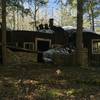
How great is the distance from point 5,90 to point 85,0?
449 inches

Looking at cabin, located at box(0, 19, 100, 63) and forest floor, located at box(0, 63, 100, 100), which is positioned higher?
cabin, located at box(0, 19, 100, 63)

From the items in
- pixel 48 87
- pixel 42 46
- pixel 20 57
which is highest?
pixel 42 46

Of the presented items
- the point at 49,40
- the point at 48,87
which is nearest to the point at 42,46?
the point at 49,40

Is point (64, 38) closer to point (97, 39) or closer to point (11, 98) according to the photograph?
point (97, 39)

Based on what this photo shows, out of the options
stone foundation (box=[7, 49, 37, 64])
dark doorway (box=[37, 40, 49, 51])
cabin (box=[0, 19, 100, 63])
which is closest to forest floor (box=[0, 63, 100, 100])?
stone foundation (box=[7, 49, 37, 64])

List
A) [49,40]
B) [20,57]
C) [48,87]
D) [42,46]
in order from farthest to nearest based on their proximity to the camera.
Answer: [49,40], [42,46], [20,57], [48,87]

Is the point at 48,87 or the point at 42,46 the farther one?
the point at 42,46

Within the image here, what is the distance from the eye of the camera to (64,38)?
1288 inches

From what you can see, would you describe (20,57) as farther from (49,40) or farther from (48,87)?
(48,87)

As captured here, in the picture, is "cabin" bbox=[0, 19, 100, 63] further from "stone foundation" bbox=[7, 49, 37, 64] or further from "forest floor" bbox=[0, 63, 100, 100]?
"forest floor" bbox=[0, 63, 100, 100]

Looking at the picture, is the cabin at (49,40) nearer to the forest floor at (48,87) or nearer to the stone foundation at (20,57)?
the stone foundation at (20,57)

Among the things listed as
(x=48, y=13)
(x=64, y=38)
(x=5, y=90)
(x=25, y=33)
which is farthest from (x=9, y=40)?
(x=48, y=13)

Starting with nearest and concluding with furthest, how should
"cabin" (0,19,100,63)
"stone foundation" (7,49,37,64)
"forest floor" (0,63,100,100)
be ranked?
"forest floor" (0,63,100,100) → "stone foundation" (7,49,37,64) → "cabin" (0,19,100,63)

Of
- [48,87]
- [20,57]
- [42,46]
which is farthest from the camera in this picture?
[42,46]
